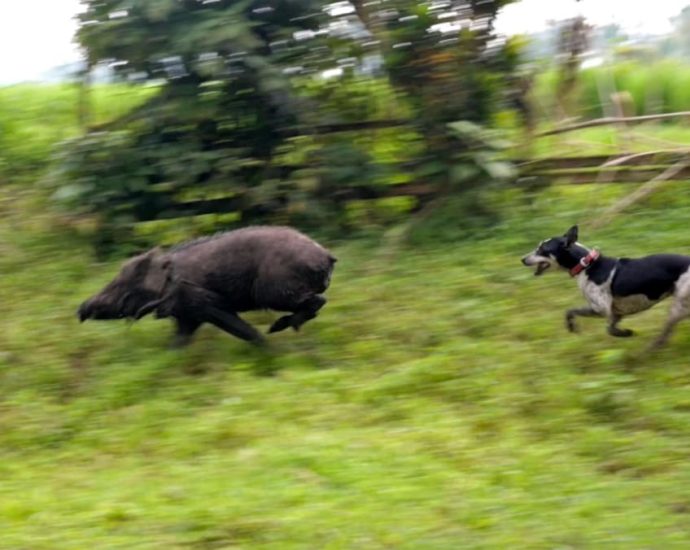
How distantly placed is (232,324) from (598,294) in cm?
247

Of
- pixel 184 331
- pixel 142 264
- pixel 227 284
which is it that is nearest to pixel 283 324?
pixel 227 284

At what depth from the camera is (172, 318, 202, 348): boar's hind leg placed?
7.96 meters

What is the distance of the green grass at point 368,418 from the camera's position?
5.41 m

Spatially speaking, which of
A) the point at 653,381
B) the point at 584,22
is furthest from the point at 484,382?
the point at 584,22

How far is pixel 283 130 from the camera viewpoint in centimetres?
1023

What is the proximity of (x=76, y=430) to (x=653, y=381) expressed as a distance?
139 inches

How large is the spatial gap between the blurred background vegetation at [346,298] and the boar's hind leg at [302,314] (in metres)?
0.18

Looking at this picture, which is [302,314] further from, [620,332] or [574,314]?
[620,332]

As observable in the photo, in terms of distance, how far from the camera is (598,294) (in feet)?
24.8

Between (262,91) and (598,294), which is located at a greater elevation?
(262,91)

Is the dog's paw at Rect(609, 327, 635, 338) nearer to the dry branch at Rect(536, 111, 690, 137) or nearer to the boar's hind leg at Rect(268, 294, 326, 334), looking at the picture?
the boar's hind leg at Rect(268, 294, 326, 334)

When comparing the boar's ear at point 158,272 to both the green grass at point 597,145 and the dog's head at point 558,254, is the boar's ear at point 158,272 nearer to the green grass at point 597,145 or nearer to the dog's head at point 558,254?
the dog's head at point 558,254

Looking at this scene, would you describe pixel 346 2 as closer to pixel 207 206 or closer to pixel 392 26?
pixel 392 26

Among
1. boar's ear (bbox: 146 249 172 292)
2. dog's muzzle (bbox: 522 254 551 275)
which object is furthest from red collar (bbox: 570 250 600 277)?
boar's ear (bbox: 146 249 172 292)
